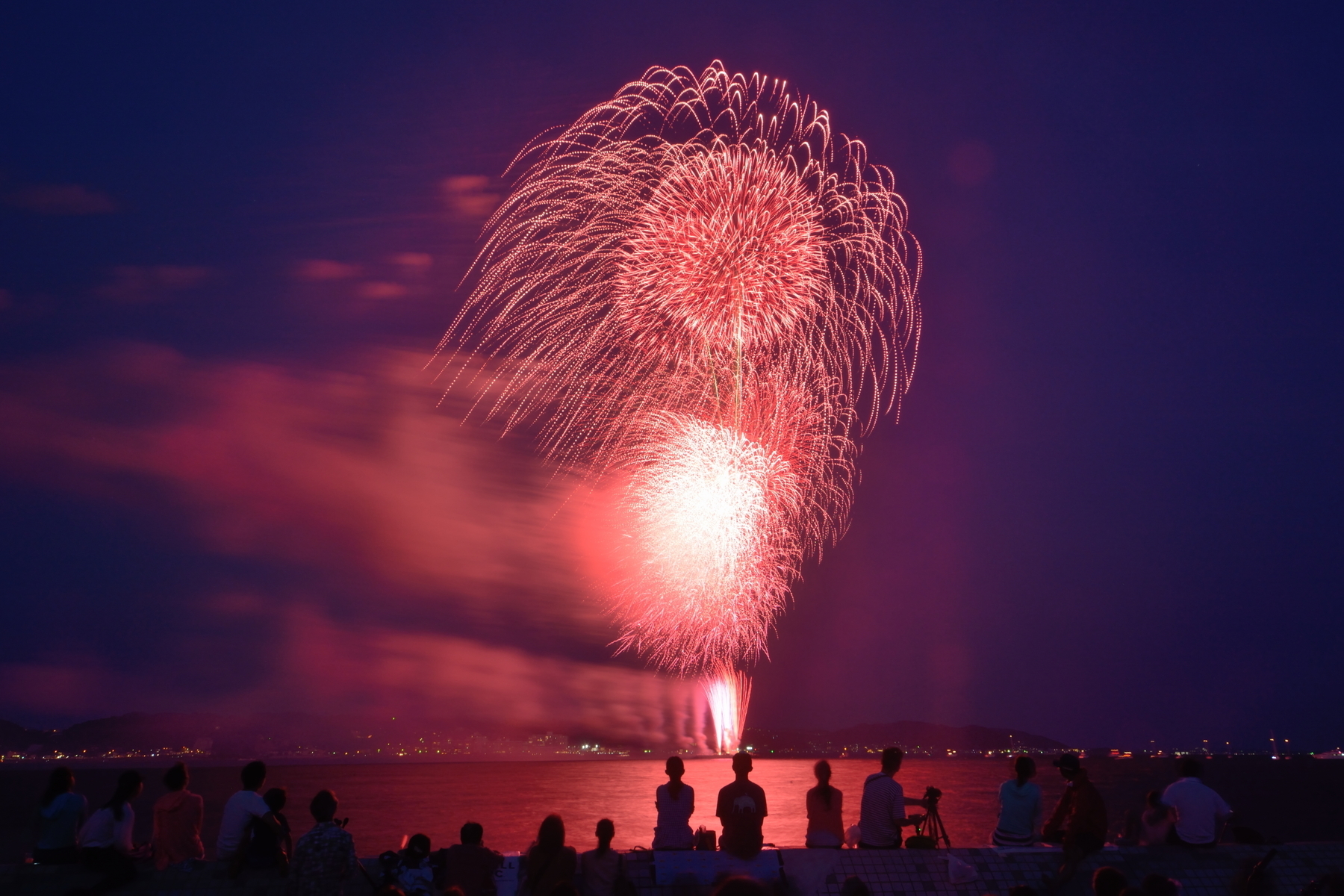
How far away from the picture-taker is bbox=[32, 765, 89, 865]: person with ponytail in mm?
9039

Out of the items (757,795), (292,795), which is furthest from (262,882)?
(292,795)

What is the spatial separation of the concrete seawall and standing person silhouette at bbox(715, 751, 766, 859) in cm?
12

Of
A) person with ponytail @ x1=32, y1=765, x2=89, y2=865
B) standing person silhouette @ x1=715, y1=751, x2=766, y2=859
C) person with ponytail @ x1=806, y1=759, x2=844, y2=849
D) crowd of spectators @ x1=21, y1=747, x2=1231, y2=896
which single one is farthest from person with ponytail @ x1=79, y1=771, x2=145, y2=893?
person with ponytail @ x1=806, y1=759, x2=844, y2=849

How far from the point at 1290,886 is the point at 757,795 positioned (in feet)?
17.4

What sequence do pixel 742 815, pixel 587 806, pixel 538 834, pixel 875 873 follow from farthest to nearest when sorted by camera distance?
pixel 587 806 < pixel 742 815 < pixel 875 873 < pixel 538 834

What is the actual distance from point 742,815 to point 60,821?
6.43m

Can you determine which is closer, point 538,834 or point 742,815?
point 538,834

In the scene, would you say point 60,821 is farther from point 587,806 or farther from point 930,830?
point 587,806

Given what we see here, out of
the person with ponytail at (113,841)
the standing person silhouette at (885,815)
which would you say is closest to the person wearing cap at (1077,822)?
the standing person silhouette at (885,815)

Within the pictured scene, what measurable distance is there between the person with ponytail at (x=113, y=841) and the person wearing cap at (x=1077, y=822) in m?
8.38

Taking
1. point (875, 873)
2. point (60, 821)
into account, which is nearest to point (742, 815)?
point (875, 873)

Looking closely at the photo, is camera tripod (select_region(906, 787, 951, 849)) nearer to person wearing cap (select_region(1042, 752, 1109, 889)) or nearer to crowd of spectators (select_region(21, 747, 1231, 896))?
crowd of spectators (select_region(21, 747, 1231, 896))

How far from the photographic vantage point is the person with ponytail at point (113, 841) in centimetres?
847

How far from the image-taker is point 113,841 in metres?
8.65
